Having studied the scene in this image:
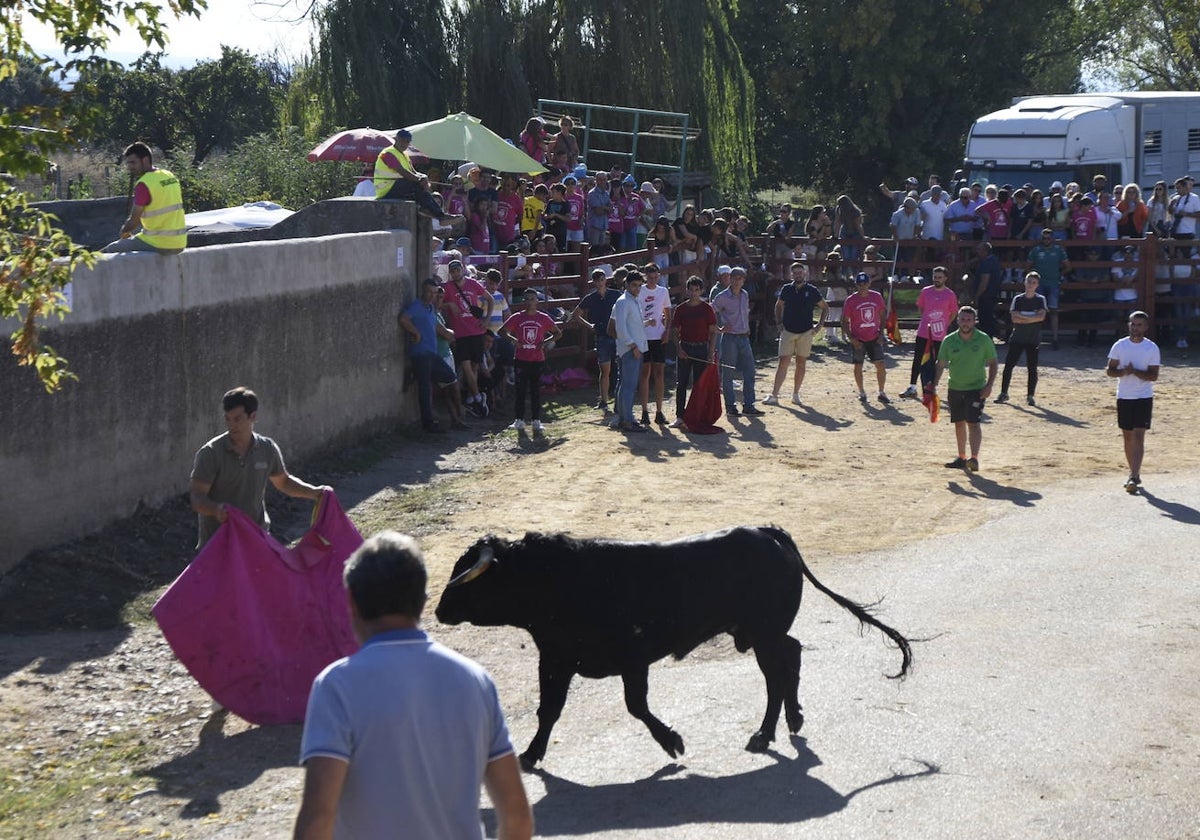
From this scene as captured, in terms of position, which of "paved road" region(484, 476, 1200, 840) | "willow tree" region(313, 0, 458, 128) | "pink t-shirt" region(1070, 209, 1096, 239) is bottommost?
"paved road" region(484, 476, 1200, 840)

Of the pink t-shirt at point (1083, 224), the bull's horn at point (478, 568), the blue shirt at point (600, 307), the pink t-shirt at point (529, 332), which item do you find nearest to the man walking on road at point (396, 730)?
the bull's horn at point (478, 568)

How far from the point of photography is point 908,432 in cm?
1755

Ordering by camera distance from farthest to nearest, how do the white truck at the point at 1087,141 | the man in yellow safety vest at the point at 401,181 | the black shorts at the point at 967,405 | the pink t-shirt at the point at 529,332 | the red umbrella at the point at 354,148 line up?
the white truck at the point at 1087,141
the red umbrella at the point at 354,148
the man in yellow safety vest at the point at 401,181
the pink t-shirt at the point at 529,332
the black shorts at the point at 967,405

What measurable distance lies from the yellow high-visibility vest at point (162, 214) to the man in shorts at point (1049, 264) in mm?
15195

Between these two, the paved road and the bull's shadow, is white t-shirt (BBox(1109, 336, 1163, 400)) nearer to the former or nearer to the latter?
the paved road

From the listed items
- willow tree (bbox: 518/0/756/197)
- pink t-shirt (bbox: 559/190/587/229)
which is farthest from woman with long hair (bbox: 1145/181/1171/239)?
pink t-shirt (bbox: 559/190/587/229)

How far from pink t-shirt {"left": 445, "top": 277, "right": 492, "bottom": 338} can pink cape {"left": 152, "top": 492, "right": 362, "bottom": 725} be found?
361 inches

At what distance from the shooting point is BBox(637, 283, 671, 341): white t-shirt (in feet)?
58.2

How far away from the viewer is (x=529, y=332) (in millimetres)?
16703

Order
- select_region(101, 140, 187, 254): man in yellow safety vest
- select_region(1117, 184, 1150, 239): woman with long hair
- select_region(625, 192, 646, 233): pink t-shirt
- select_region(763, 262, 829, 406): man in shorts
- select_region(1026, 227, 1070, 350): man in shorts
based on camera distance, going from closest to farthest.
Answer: select_region(101, 140, 187, 254): man in yellow safety vest
select_region(763, 262, 829, 406): man in shorts
select_region(625, 192, 646, 233): pink t-shirt
select_region(1026, 227, 1070, 350): man in shorts
select_region(1117, 184, 1150, 239): woman with long hair

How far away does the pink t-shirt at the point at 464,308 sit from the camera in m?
17.3

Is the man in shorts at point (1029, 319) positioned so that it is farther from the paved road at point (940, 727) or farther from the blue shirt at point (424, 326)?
the paved road at point (940, 727)

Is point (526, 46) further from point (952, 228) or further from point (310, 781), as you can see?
point (310, 781)

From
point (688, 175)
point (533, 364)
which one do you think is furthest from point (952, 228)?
point (533, 364)
